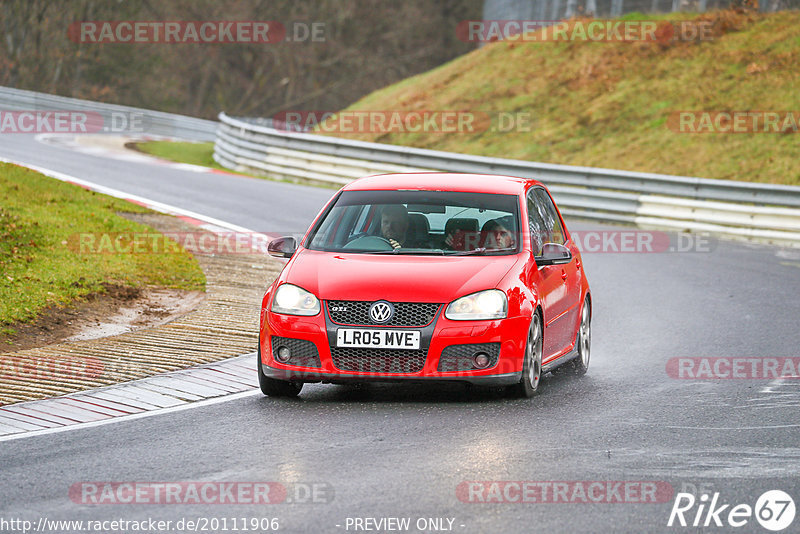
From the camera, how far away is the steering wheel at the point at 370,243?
356 inches

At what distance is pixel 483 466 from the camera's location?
661cm

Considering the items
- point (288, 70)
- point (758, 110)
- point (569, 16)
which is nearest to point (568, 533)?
point (758, 110)

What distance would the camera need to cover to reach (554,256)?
29.5 ft

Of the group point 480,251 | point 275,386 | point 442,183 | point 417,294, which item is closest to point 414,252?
point 480,251

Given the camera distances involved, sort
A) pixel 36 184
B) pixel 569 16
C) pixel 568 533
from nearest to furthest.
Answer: pixel 568 533 → pixel 36 184 → pixel 569 16

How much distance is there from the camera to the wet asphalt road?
5754 millimetres

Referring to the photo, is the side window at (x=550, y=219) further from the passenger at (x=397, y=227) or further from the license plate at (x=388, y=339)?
the license plate at (x=388, y=339)

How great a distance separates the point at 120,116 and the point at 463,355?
106 ft

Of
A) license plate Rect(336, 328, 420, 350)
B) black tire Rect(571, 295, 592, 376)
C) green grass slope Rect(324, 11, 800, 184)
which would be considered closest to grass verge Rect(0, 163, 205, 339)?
license plate Rect(336, 328, 420, 350)

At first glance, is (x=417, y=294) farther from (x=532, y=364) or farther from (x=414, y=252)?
(x=532, y=364)

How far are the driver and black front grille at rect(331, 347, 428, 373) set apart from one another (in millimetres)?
1219

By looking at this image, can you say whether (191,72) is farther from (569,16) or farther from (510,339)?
(510,339)

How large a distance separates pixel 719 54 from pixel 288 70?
31.6 m

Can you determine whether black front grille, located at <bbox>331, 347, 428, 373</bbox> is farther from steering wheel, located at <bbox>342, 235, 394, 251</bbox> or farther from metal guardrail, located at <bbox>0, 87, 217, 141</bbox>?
metal guardrail, located at <bbox>0, 87, 217, 141</bbox>
